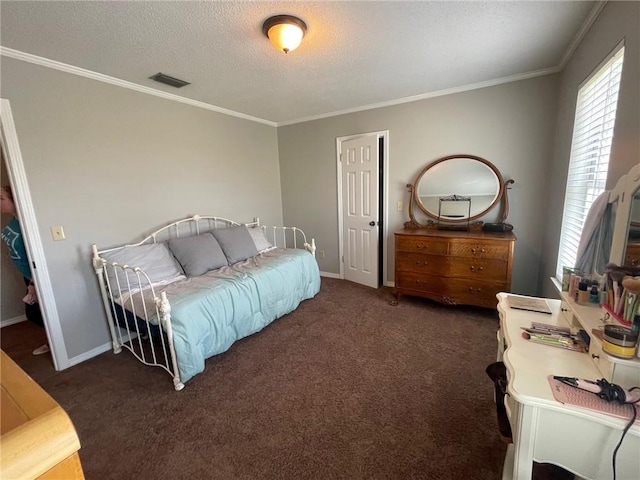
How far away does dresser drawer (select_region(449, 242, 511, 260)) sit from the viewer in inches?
102

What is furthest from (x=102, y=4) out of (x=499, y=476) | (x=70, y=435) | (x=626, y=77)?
(x=499, y=476)

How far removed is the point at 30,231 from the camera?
2061 mm

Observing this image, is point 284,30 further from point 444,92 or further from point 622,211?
point 444,92

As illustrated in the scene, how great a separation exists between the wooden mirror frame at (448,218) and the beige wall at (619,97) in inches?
16.2

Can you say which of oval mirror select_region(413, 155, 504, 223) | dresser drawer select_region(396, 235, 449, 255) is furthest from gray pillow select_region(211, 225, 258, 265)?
oval mirror select_region(413, 155, 504, 223)

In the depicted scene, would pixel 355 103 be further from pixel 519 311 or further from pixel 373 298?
pixel 519 311

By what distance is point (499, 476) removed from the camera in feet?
4.34

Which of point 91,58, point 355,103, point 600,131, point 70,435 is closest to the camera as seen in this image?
point 70,435

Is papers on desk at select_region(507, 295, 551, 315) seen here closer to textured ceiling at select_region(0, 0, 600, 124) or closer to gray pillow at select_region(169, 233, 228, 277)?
textured ceiling at select_region(0, 0, 600, 124)

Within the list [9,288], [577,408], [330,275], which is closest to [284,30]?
[577,408]

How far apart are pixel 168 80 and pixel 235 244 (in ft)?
5.43

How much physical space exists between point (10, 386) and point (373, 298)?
10.5 feet

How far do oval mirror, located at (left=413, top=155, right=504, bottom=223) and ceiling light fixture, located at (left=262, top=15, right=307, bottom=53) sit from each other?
83.1 inches

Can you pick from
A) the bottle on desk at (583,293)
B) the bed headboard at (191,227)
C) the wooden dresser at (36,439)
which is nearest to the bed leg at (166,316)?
the bed headboard at (191,227)
